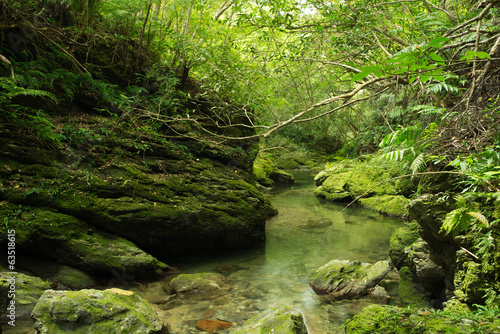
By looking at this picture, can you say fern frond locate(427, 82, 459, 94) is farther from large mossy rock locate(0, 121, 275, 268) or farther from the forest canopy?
large mossy rock locate(0, 121, 275, 268)

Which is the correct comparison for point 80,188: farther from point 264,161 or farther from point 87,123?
point 264,161

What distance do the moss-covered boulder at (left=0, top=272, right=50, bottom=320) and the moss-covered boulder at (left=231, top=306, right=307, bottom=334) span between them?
8.95ft

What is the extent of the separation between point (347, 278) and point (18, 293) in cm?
542

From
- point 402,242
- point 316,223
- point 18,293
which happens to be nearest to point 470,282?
point 402,242

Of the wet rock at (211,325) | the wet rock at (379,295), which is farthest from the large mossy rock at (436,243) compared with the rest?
the wet rock at (211,325)

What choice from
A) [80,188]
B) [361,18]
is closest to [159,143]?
[80,188]

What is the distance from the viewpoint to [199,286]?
5367 mm

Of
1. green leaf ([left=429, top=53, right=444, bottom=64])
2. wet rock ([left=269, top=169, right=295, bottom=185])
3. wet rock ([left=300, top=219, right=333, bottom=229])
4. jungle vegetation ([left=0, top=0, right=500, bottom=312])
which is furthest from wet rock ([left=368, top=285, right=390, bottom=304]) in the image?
wet rock ([left=269, top=169, right=295, bottom=185])

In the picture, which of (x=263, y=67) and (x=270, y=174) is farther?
(x=270, y=174)

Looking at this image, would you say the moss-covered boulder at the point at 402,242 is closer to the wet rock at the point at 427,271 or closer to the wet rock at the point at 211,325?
the wet rock at the point at 427,271

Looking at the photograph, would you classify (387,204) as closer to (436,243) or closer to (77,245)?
(436,243)

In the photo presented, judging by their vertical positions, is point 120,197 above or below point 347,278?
above

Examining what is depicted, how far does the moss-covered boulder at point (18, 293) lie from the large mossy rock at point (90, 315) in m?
0.55

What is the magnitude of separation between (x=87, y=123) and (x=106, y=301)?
14.5 ft
